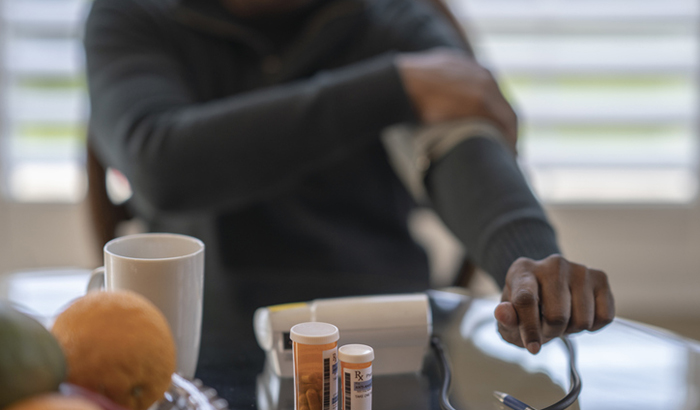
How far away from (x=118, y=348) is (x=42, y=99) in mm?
1567

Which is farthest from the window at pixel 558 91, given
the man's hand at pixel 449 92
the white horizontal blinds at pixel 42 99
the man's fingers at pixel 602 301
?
the man's fingers at pixel 602 301

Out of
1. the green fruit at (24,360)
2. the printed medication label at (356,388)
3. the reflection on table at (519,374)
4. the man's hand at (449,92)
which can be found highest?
the man's hand at (449,92)

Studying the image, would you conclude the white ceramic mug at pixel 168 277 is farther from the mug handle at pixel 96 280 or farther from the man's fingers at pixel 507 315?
the man's fingers at pixel 507 315

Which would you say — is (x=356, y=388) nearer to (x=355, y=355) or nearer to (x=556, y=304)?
(x=355, y=355)

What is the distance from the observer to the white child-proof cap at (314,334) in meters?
0.42

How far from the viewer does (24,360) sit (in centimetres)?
27

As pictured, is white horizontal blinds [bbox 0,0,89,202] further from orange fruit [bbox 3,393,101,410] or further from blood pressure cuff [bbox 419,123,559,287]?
orange fruit [bbox 3,393,101,410]

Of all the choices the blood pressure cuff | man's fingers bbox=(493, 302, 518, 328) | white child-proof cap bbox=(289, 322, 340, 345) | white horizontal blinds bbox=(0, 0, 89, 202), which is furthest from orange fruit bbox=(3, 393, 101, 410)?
white horizontal blinds bbox=(0, 0, 89, 202)

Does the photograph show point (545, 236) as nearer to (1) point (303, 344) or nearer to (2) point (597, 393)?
(2) point (597, 393)

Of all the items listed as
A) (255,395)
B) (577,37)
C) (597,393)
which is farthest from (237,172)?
(577,37)

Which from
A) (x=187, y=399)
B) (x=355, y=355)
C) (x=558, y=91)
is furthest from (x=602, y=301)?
(x=558, y=91)

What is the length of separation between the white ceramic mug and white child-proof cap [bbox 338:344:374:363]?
132 millimetres

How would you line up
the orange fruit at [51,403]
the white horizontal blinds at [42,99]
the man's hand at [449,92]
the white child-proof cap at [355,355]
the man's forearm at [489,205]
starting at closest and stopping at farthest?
the orange fruit at [51,403], the white child-proof cap at [355,355], the man's forearm at [489,205], the man's hand at [449,92], the white horizontal blinds at [42,99]

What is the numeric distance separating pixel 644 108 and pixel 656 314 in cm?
62
